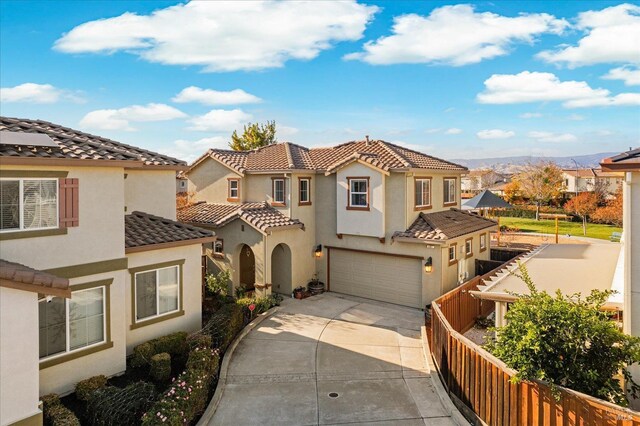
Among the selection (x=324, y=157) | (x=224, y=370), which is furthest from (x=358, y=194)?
(x=224, y=370)

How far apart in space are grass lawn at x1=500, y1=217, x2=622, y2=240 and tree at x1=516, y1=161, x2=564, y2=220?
3.78 meters

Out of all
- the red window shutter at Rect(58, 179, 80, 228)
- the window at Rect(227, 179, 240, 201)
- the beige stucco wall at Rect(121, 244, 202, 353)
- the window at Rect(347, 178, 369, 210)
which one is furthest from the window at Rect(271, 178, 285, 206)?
the red window shutter at Rect(58, 179, 80, 228)

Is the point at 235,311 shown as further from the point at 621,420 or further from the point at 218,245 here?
Answer: the point at 621,420

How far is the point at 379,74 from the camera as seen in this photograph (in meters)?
27.0

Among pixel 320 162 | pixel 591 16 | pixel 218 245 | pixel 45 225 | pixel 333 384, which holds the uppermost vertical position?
pixel 591 16

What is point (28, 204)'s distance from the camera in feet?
31.3

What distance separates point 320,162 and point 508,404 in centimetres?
1627

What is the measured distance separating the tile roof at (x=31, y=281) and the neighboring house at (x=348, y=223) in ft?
35.7

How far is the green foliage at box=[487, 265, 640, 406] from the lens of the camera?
741cm

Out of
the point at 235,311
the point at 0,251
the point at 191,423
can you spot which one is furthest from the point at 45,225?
the point at 235,311

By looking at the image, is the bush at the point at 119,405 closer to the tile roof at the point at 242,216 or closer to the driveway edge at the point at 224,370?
the driveway edge at the point at 224,370

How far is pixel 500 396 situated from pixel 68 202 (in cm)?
1070

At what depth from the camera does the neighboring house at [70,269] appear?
7516mm

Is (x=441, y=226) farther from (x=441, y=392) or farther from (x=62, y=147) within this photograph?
(x=62, y=147)
